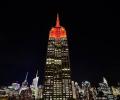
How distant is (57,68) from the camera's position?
9162cm

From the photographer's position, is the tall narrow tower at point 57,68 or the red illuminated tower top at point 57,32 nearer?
the tall narrow tower at point 57,68

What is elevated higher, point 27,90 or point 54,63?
point 54,63

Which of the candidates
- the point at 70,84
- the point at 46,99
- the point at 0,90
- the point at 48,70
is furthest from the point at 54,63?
the point at 0,90

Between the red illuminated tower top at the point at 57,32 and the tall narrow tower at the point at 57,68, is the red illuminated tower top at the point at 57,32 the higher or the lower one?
the higher one

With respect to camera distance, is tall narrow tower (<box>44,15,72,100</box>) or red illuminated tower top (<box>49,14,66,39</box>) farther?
red illuminated tower top (<box>49,14,66,39</box>)

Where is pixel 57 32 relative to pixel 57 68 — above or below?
above

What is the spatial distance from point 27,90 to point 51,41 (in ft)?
92.4

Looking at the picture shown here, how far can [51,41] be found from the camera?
102125mm

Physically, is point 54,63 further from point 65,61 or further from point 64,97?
point 64,97

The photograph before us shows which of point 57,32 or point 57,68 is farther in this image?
point 57,32

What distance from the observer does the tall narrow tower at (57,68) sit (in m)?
83.5

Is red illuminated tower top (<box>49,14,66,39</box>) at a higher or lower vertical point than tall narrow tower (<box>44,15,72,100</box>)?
higher

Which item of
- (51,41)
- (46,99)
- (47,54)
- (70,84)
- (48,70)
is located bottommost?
(46,99)

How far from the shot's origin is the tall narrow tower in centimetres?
8347
